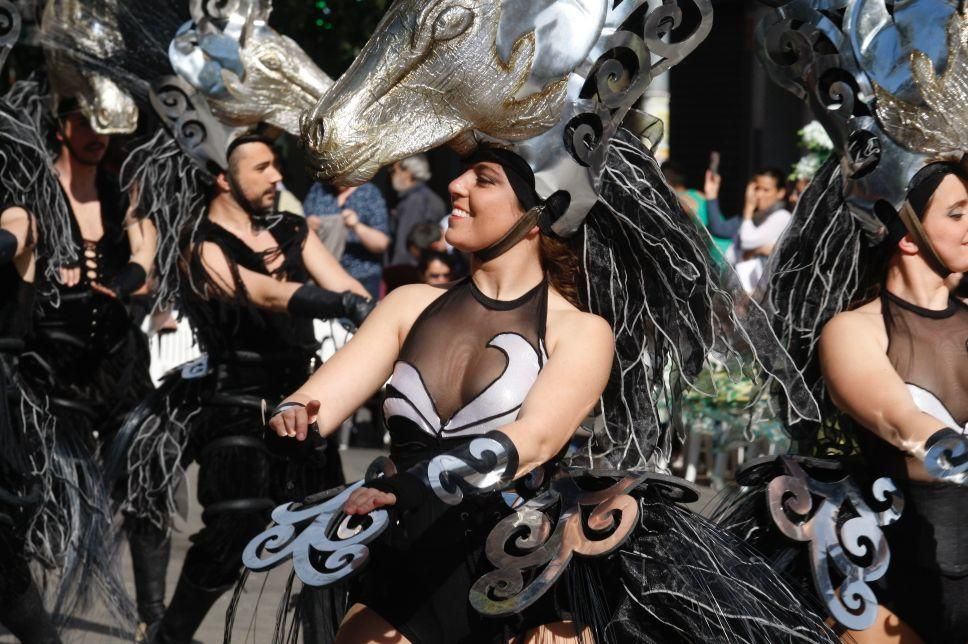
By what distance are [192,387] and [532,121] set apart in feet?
8.27

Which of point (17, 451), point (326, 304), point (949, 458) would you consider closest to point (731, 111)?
point (326, 304)

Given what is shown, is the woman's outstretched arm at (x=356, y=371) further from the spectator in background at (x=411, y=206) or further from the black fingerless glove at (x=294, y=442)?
the spectator in background at (x=411, y=206)

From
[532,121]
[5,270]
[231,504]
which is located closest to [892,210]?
[532,121]

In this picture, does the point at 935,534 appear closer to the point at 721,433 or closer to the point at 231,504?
the point at 231,504

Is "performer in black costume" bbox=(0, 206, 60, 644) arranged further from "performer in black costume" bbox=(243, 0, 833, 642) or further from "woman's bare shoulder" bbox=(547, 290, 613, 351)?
"woman's bare shoulder" bbox=(547, 290, 613, 351)

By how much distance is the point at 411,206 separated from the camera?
35.0ft

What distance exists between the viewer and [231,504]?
5703 millimetres

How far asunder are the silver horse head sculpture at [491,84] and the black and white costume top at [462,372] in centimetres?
30

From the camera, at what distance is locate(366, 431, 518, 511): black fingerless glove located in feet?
11.4

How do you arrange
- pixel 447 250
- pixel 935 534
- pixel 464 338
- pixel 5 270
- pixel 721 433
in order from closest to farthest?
pixel 464 338, pixel 935 534, pixel 5 270, pixel 721 433, pixel 447 250

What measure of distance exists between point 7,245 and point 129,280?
4.31 ft

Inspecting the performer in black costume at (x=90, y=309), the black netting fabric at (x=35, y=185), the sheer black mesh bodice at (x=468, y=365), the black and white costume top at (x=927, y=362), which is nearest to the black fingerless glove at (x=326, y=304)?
the black netting fabric at (x=35, y=185)

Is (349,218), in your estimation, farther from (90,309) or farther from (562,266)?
(562,266)

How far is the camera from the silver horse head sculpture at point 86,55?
21.0 ft
